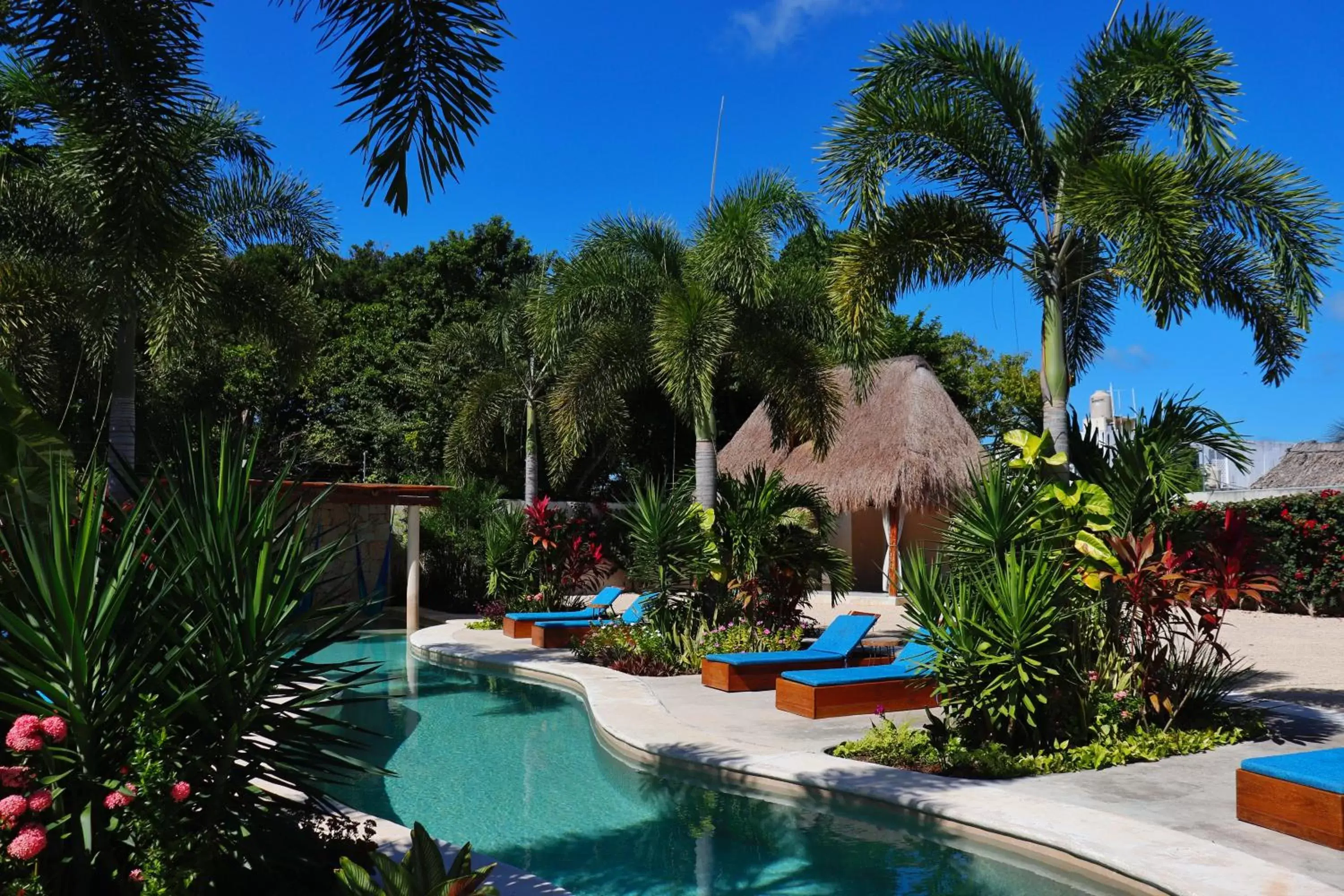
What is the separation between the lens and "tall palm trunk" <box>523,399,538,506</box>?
20375 millimetres

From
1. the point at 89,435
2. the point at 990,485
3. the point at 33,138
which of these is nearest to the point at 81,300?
the point at 33,138

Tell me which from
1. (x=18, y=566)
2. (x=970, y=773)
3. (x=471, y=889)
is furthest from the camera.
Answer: (x=970, y=773)

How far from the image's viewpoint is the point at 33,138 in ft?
29.1

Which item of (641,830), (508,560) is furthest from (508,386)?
(641,830)

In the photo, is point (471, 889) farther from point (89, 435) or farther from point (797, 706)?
point (89, 435)

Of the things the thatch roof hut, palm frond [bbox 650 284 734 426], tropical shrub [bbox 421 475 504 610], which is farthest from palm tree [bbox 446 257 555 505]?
palm frond [bbox 650 284 734 426]

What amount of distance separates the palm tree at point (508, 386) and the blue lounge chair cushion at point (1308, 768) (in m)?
15.8

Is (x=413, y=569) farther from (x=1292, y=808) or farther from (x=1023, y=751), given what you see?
(x=1292, y=808)

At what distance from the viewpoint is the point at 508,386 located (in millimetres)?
21250

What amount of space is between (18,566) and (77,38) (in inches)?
119

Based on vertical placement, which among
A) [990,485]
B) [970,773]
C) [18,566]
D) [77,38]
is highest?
[77,38]

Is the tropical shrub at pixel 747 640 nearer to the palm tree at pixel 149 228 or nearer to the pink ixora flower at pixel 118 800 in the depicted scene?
the palm tree at pixel 149 228

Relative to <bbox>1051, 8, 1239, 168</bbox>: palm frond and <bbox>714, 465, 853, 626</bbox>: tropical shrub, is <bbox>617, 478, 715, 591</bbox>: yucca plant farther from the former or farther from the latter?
<bbox>1051, 8, 1239, 168</bbox>: palm frond

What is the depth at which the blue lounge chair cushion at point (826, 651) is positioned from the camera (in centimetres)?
1080
